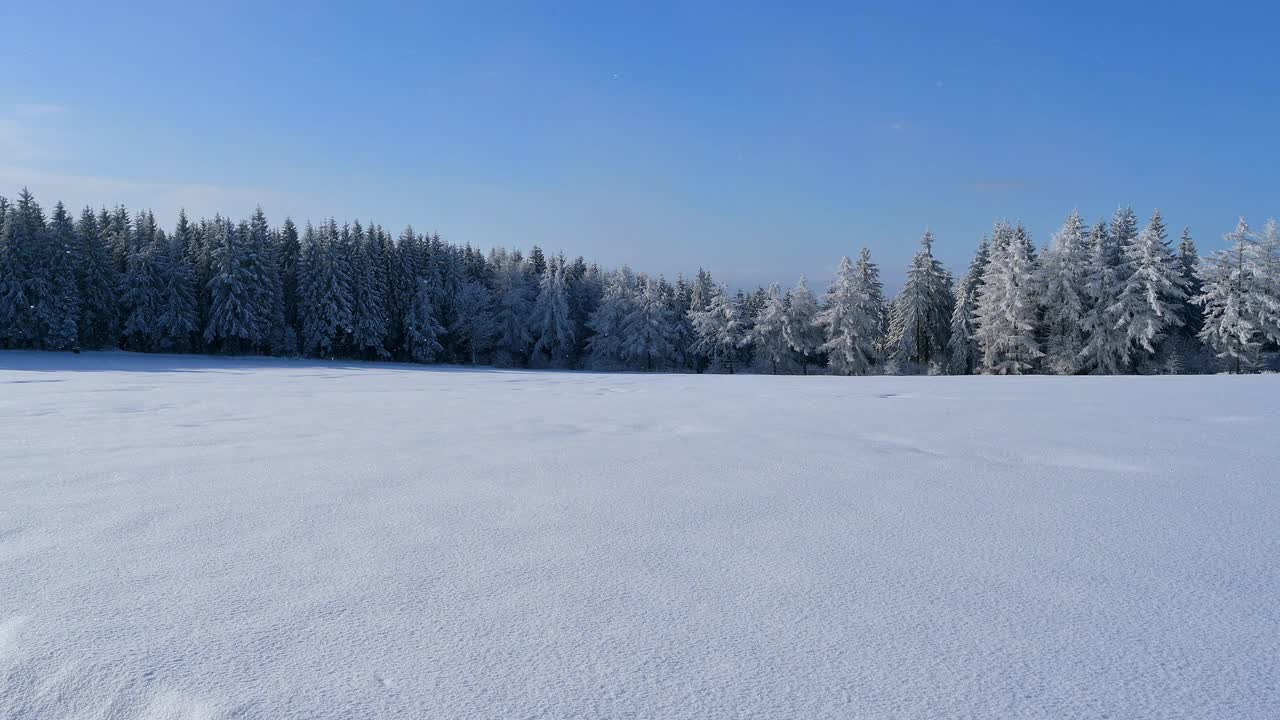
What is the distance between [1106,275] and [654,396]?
35.6 m

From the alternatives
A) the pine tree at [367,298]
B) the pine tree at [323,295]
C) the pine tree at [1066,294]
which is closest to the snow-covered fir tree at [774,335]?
the pine tree at [1066,294]

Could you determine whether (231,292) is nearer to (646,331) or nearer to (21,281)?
(21,281)

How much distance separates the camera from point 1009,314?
3628cm

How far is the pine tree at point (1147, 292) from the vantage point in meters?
33.9

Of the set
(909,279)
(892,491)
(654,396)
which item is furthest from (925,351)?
(892,491)

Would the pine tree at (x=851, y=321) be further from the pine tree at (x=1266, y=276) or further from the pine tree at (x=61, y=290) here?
the pine tree at (x=61, y=290)

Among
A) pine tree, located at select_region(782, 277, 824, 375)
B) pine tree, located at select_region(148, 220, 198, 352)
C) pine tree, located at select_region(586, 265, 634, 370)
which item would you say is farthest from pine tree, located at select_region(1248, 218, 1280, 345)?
pine tree, located at select_region(148, 220, 198, 352)

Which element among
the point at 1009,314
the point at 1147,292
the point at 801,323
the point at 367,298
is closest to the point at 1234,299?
the point at 1147,292

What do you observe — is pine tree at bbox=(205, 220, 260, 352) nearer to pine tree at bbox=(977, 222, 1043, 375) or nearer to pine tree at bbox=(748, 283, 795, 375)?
pine tree at bbox=(748, 283, 795, 375)

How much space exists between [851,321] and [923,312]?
472cm

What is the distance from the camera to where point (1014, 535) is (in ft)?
9.82

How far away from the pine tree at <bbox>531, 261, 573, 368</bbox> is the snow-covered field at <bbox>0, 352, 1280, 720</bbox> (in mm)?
46556

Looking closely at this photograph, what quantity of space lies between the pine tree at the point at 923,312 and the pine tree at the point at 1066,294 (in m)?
6.98

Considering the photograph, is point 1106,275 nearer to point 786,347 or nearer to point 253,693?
point 786,347
